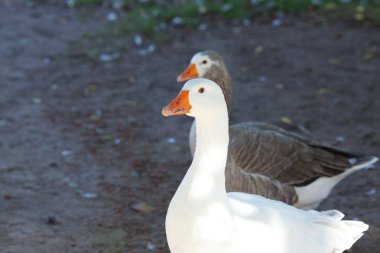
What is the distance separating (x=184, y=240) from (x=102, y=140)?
3277 mm

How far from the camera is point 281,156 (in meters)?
4.88

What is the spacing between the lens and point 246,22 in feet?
30.8

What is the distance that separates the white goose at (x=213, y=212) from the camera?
10.9 ft

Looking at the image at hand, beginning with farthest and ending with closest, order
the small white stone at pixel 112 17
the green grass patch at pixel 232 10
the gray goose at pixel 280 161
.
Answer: the small white stone at pixel 112 17, the green grass patch at pixel 232 10, the gray goose at pixel 280 161

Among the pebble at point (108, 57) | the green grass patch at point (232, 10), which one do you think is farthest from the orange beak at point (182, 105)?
the green grass patch at point (232, 10)

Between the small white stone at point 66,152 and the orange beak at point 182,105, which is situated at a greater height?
the orange beak at point 182,105

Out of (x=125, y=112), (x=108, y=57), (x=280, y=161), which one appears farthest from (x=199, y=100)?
(x=108, y=57)

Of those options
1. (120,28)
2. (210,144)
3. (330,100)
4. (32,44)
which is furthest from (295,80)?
(210,144)

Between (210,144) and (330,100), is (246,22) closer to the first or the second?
(330,100)

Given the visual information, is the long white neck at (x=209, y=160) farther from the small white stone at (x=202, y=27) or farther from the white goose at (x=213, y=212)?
the small white stone at (x=202, y=27)

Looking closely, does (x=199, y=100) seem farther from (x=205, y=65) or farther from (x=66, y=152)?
(x=66, y=152)

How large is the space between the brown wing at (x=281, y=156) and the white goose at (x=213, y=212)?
1208 mm

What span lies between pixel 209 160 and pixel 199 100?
0.97 feet

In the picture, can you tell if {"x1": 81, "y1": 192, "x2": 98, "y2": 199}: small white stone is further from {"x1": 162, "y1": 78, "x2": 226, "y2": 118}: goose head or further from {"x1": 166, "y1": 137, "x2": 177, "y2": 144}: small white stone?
{"x1": 162, "y1": 78, "x2": 226, "y2": 118}: goose head
